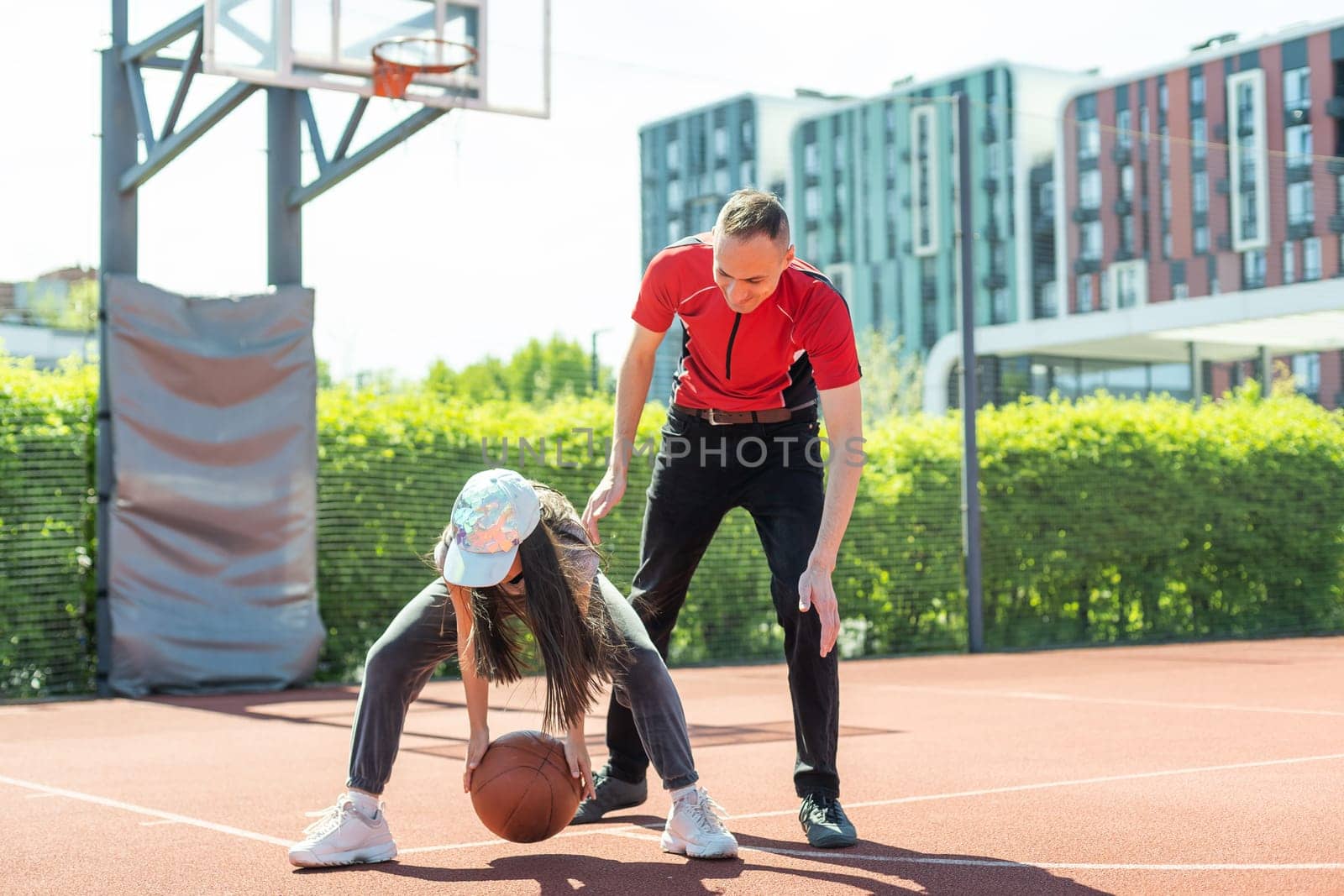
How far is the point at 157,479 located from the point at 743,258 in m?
6.49

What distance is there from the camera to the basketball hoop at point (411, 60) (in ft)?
31.5

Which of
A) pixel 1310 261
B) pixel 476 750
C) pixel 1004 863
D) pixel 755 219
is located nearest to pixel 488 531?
pixel 476 750

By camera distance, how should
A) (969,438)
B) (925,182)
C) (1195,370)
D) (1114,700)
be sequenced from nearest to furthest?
(1114,700)
(969,438)
(1195,370)
(925,182)

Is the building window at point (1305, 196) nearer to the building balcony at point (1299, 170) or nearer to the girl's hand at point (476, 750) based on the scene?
the building balcony at point (1299, 170)

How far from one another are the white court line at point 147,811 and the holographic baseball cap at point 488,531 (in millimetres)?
1164

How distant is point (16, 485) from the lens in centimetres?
927

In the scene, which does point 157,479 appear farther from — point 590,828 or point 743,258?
point 743,258

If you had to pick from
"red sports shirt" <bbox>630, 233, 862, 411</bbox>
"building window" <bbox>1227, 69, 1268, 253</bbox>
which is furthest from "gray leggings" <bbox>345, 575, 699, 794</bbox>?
"building window" <bbox>1227, 69, 1268, 253</bbox>

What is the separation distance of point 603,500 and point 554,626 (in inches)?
26.7

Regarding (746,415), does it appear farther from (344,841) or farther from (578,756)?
(344,841)

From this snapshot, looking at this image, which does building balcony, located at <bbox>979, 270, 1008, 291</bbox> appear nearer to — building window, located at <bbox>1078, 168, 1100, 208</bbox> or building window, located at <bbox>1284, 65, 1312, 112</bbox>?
building window, located at <bbox>1078, 168, 1100, 208</bbox>

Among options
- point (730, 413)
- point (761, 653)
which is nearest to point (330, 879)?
point (730, 413)

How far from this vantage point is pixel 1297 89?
54.9 meters

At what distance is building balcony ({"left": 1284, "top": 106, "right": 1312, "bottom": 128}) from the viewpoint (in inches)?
2130
